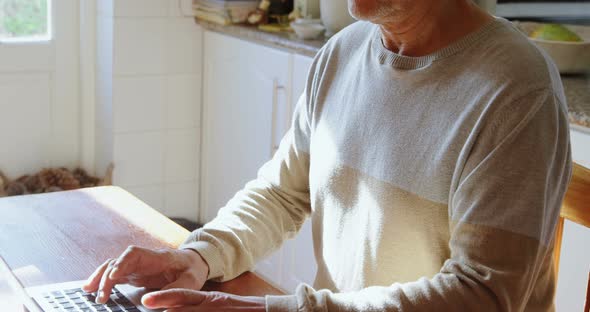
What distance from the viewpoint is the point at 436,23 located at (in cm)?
117

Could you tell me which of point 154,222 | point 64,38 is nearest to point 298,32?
point 64,38

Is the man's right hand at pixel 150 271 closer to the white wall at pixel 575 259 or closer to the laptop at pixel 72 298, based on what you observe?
the laptop at pixel 72 298

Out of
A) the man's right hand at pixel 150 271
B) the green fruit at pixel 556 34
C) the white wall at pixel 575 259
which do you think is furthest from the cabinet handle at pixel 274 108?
the man's right hand at pixel 150 271

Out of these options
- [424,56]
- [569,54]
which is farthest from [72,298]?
[569,54]

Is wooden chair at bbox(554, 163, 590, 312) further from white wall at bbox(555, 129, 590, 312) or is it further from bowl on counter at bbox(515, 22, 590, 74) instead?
bowl on counter at bbox(515, 22, 590, 74)

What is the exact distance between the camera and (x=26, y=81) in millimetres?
2893

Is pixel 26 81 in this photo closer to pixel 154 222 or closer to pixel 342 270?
pixel 154 222

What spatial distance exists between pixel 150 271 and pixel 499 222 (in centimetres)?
46

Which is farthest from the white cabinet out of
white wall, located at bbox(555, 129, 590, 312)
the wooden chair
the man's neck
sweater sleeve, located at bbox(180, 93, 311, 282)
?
the wooden chair

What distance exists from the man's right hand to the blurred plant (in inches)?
74.4

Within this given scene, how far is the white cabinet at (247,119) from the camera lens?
2531 millimetres

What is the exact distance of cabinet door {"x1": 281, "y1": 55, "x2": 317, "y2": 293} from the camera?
2441 millimetres

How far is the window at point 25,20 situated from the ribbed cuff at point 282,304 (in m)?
2.09

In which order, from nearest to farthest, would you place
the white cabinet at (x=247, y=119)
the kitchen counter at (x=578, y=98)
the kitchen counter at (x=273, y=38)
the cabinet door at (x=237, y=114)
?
the kitchen counter at (x=578, y=98) < the kitchen counter at (x=273, y=38) < the white cabinet at (x=247, y=119) < the cabinet door at (x=237, y=114)
